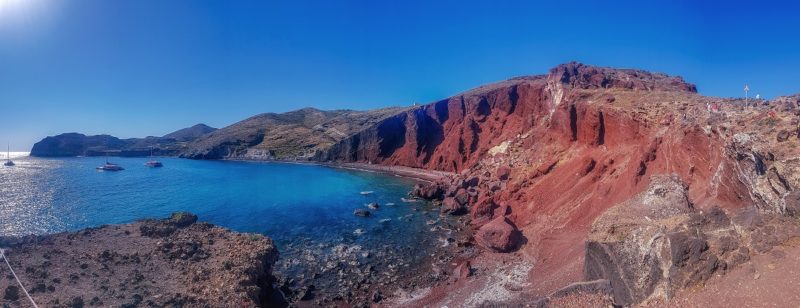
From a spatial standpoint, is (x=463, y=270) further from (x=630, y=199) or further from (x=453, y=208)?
(x=453, y=208)

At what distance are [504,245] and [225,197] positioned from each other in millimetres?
41197

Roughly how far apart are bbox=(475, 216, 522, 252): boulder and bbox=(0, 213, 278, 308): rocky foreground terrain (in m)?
15.4

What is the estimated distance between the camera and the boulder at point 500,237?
96.7 ft

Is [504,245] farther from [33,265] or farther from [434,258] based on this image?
[33,265]

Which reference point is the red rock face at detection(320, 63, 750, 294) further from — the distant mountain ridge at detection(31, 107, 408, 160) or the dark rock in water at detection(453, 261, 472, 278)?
the distant mountain ridge at detection(31, 107, 408, 160)

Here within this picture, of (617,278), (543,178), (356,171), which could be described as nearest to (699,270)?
(617,278)

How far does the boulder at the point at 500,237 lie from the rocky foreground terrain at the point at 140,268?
15377 mm

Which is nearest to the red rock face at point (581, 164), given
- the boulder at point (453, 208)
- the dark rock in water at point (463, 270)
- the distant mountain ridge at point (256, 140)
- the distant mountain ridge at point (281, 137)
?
the boulder at point (453, 208)

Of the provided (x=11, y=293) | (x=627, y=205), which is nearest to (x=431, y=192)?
(x=627, y=205)

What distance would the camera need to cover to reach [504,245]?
29297 millimetres

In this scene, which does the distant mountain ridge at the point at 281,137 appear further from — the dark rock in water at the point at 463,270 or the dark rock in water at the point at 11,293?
the dark rock in water at the point at 11,293

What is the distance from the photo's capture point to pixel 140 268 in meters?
20.2

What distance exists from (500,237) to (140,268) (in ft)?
73.2

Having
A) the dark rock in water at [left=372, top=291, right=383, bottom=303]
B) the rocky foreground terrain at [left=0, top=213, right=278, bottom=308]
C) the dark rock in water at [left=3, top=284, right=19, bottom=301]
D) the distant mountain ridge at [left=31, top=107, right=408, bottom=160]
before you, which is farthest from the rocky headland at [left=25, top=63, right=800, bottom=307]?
the distant mountain ridge at [left=31, top=107, right=408, bottom=160]
